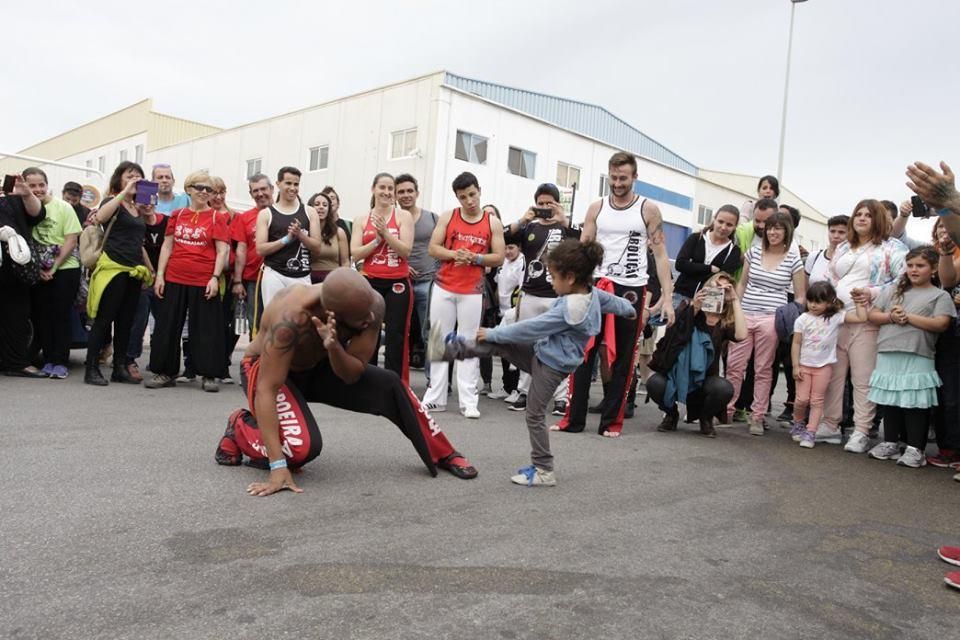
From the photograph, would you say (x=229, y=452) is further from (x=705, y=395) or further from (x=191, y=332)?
(x=705, y=395)

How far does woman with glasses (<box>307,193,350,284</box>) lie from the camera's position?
6.97 meters

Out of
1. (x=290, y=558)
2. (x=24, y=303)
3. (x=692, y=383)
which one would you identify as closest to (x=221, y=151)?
(x=24, y=303)

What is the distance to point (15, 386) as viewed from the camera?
6.25m

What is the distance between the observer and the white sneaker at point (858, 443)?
19.0ft

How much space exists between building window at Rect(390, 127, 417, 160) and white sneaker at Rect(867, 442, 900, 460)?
21049mm

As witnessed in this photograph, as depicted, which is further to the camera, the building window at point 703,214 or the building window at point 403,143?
the building window at point 703,214

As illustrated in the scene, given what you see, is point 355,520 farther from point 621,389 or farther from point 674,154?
point 674,154

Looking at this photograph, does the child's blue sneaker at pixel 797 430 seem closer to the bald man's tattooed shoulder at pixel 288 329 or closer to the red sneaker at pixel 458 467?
the red sneaker at pixel 458 467

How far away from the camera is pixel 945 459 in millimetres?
5422

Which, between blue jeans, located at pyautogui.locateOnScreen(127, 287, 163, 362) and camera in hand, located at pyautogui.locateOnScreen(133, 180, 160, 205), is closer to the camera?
camera in hand, located at pyautogui.locateOnScreen(133, 180, 160, 205)

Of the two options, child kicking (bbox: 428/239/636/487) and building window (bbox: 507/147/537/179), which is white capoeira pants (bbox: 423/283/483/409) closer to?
child kicking (bbox: 428/239/636/487)

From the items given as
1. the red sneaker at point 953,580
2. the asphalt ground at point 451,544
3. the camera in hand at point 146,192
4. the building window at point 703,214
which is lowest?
the asphalt ground at point 451,544

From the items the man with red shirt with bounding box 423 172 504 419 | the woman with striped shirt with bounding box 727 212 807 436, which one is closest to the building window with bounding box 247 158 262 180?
the man with red shirt with bounding box 423 172 504 419

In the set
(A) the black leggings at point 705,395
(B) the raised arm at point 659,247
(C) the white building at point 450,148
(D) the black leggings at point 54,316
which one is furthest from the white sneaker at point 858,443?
(C) the white building at point 450,148
